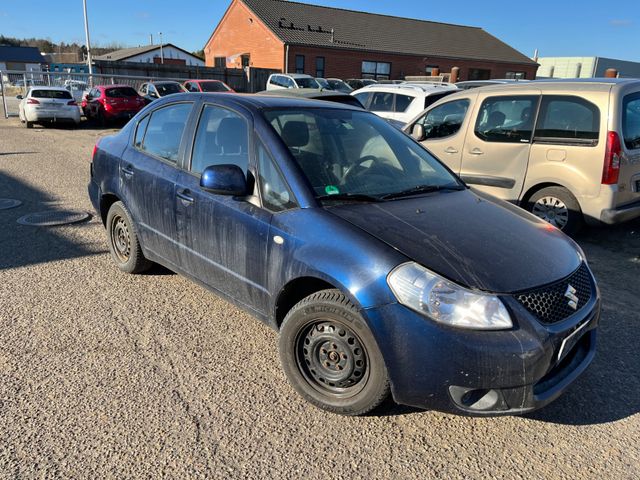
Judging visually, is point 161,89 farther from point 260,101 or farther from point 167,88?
point 260,101

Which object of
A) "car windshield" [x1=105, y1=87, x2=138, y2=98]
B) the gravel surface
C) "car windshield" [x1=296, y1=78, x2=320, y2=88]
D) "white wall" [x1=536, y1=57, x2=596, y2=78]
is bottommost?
the gravel surface

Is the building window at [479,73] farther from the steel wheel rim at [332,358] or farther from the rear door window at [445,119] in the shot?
the steel wheel rim at [332,358]

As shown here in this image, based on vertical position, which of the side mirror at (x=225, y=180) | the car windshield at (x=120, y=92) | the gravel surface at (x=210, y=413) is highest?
the car windshield at (x=120, y=92)

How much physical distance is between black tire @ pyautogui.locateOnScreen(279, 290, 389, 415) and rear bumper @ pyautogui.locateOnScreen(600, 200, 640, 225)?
4.05m

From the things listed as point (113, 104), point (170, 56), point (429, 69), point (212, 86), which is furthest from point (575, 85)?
point (170, 56)

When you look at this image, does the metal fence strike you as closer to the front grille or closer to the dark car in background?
the dark car in background

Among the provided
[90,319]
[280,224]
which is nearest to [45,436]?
[90,319]

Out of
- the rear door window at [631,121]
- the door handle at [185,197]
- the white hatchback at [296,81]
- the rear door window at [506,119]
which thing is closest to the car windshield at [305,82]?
the white hatchback at [296,81]

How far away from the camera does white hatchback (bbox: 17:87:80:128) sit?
17.8m

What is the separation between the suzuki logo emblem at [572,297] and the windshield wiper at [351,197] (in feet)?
3.88

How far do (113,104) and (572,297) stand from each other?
62.8ft

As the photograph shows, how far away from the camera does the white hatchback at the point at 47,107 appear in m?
17.8

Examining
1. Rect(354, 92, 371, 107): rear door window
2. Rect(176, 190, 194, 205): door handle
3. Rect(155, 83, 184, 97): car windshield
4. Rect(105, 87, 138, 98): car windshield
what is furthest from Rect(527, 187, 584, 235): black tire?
Rect(155, 83, 184, 97): car windshield

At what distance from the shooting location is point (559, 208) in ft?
19.1
